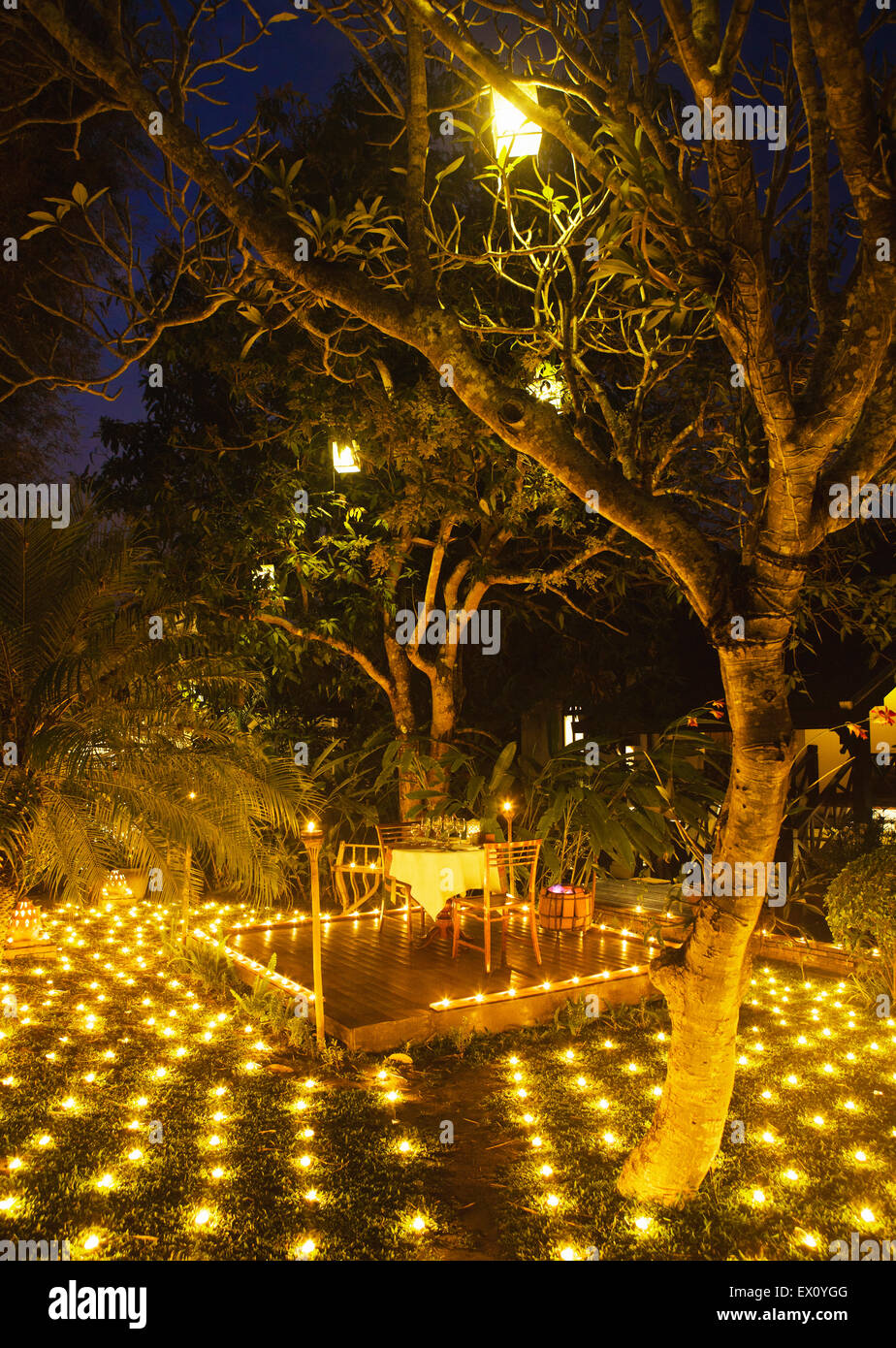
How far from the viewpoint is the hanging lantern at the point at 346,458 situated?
21.1 ft

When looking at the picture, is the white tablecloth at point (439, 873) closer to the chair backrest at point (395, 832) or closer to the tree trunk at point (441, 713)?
the chair backrest at point (395, 832)

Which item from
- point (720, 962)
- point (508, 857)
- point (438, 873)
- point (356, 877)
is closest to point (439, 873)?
point (438, 873)

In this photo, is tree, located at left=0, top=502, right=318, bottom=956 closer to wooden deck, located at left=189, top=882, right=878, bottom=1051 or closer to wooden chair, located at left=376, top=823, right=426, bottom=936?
wooden deck, located at left=189, top=882, right=878, bottom=1051

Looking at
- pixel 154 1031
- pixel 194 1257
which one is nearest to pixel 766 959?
pixel 154 1031

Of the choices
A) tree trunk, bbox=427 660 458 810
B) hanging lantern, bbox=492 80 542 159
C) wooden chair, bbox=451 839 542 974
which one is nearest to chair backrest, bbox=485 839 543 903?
wooden chair, bbox=451 839 542 974

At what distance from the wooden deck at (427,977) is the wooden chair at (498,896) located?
7.7 inches

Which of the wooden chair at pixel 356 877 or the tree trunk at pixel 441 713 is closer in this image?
the wooden chair at pixel 356 877

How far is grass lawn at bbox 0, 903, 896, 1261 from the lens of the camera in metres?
2.76

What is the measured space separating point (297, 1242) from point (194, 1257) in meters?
0.31

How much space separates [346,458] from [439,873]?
306 cm

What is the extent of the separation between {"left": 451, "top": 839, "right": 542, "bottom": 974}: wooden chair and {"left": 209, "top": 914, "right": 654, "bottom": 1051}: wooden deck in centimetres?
20

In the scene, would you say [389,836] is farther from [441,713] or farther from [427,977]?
[427,977]

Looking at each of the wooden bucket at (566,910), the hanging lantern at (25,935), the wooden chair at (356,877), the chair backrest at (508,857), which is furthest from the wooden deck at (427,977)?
the hanging lantern at (25,935)

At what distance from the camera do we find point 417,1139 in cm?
350
